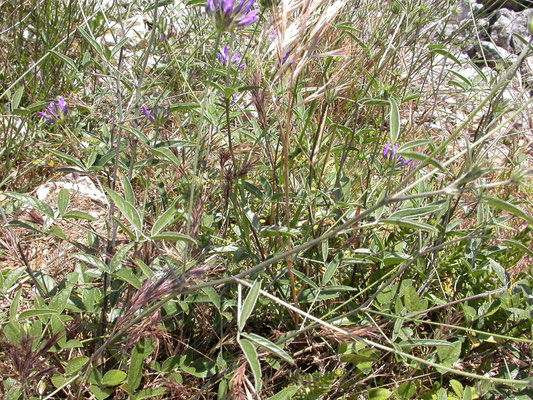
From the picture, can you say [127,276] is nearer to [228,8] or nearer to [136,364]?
[136,364]

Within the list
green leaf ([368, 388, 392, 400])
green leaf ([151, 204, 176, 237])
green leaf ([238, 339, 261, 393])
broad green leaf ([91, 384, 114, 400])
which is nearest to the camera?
green leaf ([238, 339, 261, 393])

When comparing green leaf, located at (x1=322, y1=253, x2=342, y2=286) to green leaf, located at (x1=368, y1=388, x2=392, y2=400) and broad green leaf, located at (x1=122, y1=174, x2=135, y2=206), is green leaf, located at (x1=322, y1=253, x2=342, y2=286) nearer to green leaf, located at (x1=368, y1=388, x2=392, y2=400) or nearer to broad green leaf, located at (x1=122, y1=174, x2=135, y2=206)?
green leaf, located at (x1=368, y1=388, x2=392, y2=400)

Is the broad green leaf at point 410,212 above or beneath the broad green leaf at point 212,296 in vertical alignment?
above

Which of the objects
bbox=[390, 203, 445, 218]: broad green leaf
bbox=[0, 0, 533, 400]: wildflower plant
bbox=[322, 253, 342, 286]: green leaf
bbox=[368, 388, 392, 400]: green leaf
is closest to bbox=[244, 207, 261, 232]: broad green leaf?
bbox=[0, 0, 533, 400]: wildflower plant

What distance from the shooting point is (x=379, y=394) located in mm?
1439

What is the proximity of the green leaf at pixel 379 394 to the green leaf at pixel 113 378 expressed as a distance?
0.72 meters

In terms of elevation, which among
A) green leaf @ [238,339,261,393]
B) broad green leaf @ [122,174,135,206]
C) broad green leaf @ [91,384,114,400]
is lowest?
broad green leaf @ [91,384,114,400]

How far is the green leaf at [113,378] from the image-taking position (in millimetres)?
1263

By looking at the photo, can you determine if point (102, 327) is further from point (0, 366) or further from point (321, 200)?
point (321, 200)

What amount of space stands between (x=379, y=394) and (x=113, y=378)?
2.50 ft

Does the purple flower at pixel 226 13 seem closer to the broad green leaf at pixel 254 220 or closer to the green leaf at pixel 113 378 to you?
the broad green leaf at pixel 254 220

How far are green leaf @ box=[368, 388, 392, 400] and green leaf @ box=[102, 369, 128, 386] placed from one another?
2.35 ft

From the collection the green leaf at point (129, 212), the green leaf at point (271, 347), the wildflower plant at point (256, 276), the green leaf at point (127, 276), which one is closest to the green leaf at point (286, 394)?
the wildflower plant at point (256, 276)

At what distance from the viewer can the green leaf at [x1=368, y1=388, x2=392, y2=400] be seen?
4.69ft
